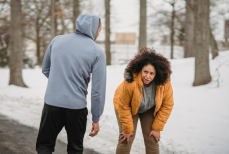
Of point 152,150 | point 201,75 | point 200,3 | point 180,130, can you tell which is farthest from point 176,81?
point 152,150

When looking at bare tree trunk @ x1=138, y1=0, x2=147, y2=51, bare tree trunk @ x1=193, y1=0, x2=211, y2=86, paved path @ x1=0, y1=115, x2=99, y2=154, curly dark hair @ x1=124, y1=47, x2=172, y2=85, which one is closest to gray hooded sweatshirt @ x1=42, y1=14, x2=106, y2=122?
curly dark hair @ x1=124, y1=47, x2=172, y2=85

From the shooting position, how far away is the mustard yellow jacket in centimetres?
279

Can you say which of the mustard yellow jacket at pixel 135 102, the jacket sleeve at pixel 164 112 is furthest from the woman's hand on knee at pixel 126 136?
the jacket sleeve at pixel 164 112

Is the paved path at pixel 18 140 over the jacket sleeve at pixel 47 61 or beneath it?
beneath

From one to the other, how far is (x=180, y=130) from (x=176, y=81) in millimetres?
5425

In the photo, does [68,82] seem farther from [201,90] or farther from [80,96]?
[201,90]

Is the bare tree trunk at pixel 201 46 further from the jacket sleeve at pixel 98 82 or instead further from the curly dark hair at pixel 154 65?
the jacket sleeve at pixel 98 82

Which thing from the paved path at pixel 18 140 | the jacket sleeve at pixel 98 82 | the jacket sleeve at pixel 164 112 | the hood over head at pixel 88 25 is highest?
→ the hood over head at pixel 88 25

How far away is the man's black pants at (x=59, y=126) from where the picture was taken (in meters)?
2.65

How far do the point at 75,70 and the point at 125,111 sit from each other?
2.36 feet

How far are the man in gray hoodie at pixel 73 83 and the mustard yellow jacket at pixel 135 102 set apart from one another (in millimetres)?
262

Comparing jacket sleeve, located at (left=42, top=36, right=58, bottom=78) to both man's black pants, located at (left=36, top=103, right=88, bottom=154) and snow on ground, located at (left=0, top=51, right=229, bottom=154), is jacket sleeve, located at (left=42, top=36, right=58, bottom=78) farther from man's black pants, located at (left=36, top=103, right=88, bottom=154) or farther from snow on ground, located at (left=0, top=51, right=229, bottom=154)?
snow on ground, located at (left=0, top=51, right=229, bottom=154)

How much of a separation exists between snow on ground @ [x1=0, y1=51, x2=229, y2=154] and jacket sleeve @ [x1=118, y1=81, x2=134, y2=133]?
1.53 metres

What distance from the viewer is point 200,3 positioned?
8.98 meters
